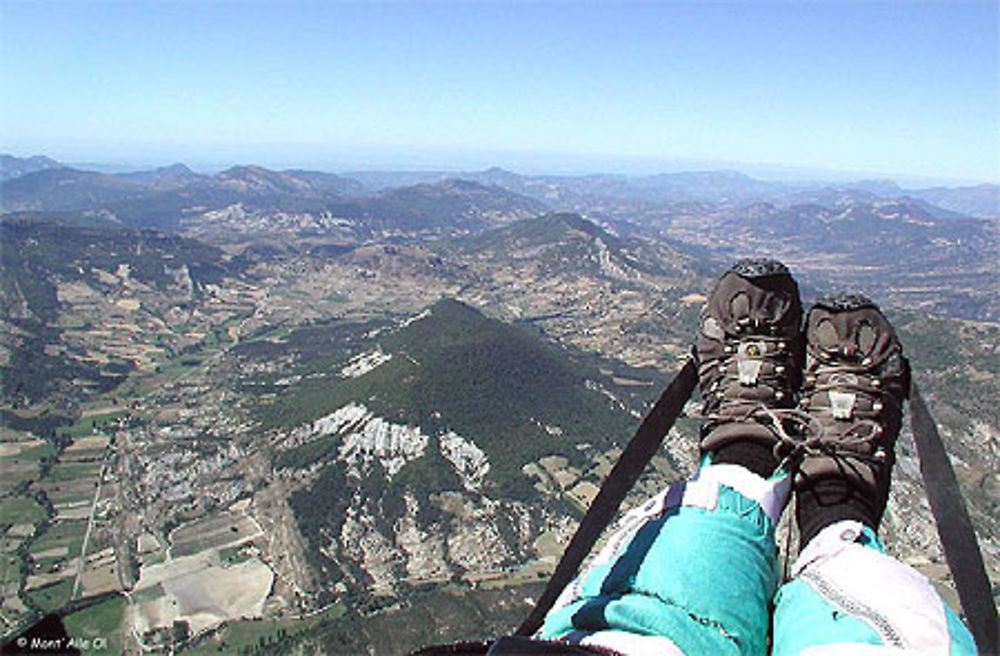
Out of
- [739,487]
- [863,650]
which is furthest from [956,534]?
[863,650]

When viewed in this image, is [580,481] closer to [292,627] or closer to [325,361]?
[292,627]

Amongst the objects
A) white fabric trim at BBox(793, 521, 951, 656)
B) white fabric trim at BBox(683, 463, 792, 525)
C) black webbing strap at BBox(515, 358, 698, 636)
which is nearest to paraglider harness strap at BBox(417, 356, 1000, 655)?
black webbing strap at BBox(515, 358, 698, 636)

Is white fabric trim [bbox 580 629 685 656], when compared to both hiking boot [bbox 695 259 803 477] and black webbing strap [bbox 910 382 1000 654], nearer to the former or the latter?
black webbing strap [bbox 910 382 1000 654]

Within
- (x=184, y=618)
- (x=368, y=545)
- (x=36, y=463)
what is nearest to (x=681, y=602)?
(x=184, y=618)

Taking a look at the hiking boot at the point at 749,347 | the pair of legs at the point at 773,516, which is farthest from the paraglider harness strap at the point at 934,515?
the hiking boot at the point at 749,347

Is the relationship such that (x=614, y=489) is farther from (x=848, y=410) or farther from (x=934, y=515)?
(x=848, y=410)
